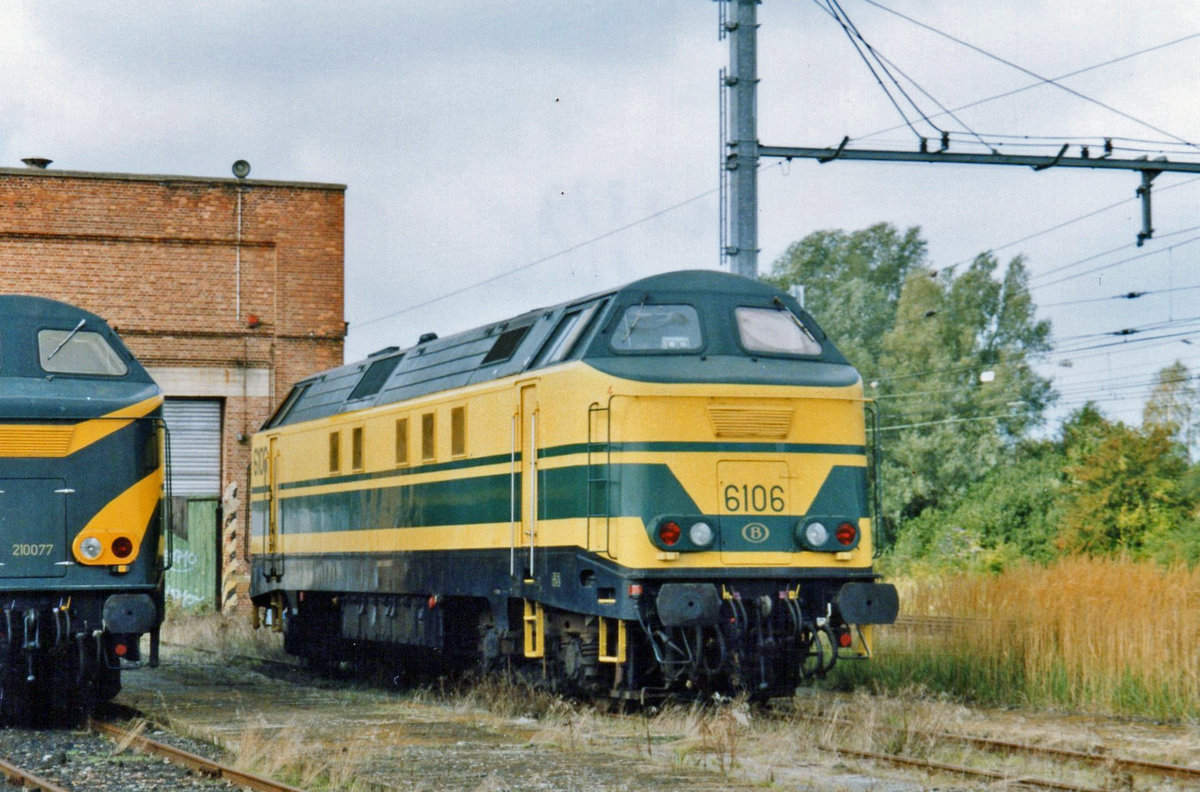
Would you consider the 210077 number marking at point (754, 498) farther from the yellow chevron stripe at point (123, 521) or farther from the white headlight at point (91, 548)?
the white headlight at point (91, 548)

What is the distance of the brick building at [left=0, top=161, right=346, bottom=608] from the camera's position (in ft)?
92.4

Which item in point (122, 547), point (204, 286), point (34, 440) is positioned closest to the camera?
point (34, 440)

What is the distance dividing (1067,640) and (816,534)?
344 cm

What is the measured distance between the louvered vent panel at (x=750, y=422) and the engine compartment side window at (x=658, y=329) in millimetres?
694

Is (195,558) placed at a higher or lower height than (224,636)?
higher

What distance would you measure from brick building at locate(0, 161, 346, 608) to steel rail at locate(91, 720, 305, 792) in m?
15.4

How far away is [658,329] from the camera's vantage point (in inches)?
536

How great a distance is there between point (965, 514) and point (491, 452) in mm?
36986

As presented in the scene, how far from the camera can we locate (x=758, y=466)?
13.2m

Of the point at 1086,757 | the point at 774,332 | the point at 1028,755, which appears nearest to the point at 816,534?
the point at 774,332

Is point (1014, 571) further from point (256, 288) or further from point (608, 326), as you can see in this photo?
point (256, 288)

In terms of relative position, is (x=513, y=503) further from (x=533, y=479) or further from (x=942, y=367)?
(x=942, y=367)

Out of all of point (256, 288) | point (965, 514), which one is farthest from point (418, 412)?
point (965, 514)

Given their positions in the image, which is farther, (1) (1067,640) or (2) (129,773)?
(1) (1067,640)
